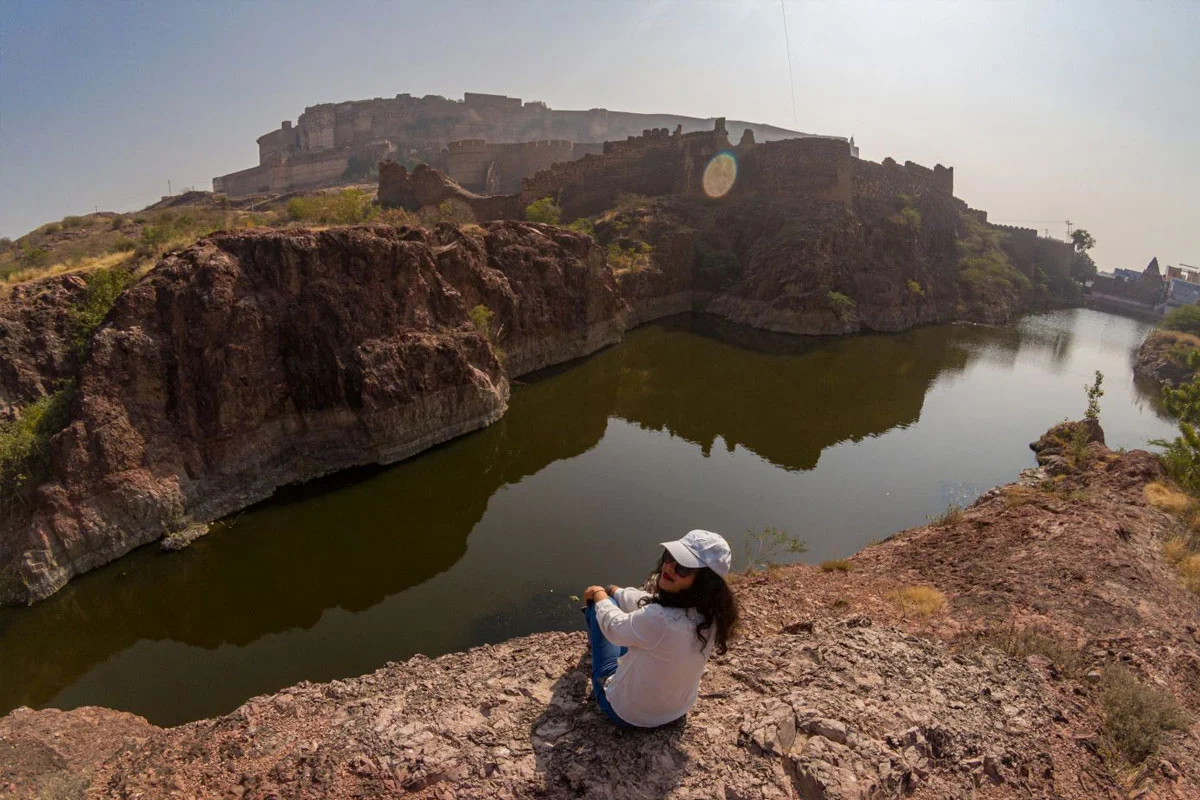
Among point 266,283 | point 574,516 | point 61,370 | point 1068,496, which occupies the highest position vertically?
point 266,283

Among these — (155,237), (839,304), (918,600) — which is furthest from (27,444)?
(839,304)

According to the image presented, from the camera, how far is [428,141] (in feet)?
214

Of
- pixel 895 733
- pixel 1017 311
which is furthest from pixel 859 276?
pixel 895 733

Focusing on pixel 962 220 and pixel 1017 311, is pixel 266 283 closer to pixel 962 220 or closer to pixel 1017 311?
pixel 1017 311

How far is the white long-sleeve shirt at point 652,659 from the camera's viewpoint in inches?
140

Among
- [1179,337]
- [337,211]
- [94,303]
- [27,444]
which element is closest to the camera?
[27,444]

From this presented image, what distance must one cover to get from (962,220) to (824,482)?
50.3 m

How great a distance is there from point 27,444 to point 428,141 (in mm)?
61717

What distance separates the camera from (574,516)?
14.0 m

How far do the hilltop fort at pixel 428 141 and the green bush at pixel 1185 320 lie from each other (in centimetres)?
3456

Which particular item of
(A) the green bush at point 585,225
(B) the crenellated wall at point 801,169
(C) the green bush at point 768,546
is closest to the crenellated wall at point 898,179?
(B) the crenellated wall at point 801,169

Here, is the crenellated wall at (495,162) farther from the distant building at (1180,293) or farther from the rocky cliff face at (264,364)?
the distant building at (1180,293)

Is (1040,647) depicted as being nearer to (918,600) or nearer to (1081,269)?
(918,600)

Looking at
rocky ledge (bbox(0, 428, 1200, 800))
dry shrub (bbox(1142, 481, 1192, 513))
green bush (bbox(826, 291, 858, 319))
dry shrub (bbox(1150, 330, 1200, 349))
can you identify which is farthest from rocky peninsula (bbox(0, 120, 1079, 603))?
dry shrub (bbox(1150, 330, 1200, 349))
